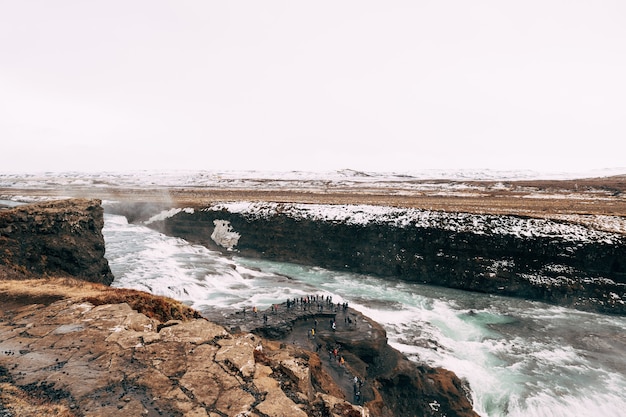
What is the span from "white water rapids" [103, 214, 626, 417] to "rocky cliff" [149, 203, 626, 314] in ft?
6.28

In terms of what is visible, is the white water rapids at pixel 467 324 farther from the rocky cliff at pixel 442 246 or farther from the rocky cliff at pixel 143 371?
the rocky cliff at pixel 143 371

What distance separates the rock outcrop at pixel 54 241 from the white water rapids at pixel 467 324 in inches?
155

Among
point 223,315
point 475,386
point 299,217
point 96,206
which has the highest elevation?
point 96,206

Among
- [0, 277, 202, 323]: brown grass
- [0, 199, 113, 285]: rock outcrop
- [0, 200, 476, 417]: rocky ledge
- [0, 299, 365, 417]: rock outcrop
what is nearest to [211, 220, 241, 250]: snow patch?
[0, 199, 113, 285]: rock outcrop

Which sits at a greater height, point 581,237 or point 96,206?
point 96,206

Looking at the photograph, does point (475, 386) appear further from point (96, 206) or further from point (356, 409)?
point (96, 206)

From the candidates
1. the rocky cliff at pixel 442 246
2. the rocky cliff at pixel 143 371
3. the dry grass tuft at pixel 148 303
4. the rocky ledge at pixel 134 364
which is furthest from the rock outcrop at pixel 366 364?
the rocky cliff at pixel 442 246

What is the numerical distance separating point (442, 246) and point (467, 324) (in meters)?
11.8

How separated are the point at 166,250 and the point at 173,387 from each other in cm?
3572

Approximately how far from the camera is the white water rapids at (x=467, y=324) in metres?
17.2

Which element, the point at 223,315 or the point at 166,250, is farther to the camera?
the point at 166,250

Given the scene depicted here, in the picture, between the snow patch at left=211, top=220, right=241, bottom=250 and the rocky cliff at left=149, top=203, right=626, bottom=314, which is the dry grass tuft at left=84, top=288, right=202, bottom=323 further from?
the snow patch at left=211, top=220, right=241, bottom=250

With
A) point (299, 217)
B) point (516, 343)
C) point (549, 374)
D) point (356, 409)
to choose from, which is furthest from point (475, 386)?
point (299, 217)

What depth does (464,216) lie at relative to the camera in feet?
125
